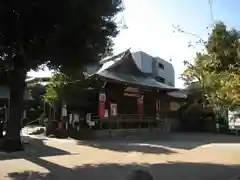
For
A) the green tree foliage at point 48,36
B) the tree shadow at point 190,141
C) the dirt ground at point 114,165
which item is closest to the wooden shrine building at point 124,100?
the tree shadow at point 190,141

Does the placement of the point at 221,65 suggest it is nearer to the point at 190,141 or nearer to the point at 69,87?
the point at 190,141

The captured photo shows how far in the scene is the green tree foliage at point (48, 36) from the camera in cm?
1271

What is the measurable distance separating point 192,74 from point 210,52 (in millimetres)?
1122

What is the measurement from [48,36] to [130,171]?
18.2ft

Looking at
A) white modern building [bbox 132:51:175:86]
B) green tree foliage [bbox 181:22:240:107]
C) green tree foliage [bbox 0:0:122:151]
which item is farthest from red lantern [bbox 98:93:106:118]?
white modern building [bbox 132:51:175:86]

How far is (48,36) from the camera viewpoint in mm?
13602

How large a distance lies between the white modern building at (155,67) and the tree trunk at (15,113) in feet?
113

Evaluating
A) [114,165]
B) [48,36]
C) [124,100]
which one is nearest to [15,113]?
[48,36]

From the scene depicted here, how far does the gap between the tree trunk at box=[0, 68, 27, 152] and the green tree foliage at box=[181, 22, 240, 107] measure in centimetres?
767

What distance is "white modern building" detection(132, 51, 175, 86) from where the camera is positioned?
51.5 metres

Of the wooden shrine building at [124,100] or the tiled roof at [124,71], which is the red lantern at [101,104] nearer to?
the wooden shrine building at [124,100]

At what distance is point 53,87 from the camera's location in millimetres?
24766

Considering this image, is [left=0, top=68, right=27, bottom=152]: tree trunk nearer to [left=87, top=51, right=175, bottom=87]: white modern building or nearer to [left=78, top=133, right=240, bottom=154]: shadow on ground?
[left=78, top=133, right=240, bottom=154]: shadow on ground

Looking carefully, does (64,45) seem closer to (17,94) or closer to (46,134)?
(17,94)
